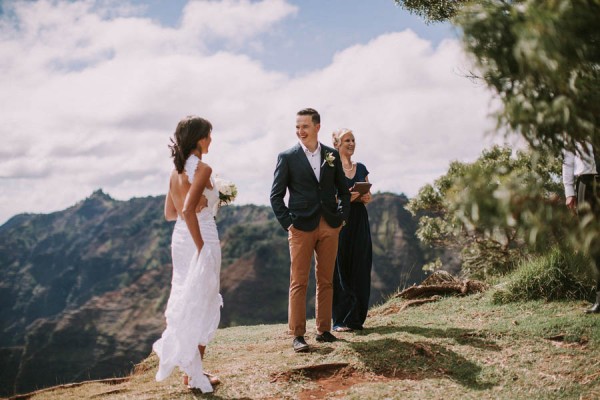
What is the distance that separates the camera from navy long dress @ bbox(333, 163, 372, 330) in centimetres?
A: 716

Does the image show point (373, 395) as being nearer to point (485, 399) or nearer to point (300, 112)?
point (485, 399)

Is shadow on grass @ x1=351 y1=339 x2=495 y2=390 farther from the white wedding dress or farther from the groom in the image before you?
the white wedding dress

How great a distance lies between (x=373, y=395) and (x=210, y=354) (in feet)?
11.9

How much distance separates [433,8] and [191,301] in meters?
7.53

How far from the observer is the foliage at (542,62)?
2.58m

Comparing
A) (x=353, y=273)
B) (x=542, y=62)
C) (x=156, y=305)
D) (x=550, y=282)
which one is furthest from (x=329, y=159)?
(x=156, y=305)

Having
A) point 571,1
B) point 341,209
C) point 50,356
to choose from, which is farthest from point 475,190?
point 50,356

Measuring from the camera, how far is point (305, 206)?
19.9 feet

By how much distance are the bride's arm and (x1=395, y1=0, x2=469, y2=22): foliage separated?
660cm

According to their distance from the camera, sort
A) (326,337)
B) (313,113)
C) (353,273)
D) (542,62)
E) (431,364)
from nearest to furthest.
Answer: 1. (542,62)
2. (431,364)
3. (313,113)
4. (326,337)
5. (353,273)

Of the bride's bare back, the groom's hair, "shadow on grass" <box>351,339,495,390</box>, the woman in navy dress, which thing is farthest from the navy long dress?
the bride's bare back

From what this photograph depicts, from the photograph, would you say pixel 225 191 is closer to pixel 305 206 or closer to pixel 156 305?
pixel 305 206

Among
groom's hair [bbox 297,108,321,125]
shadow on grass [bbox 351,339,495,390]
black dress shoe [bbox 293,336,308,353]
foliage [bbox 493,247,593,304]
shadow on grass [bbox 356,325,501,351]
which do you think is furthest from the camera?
foliage [bbox 493,247,593,304]

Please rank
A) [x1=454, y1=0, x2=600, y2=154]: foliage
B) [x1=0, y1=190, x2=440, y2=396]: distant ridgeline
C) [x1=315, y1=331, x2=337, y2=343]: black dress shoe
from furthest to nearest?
[x1=0, y1=190, x2=440, y2=396]: distant ridgeline, [x1=315, y1=331, x2=337, y2=343]: black dress shoe, [x1=454, y1=0, x2=600, y2=154]: foliage
